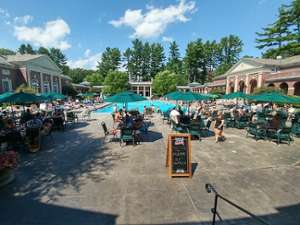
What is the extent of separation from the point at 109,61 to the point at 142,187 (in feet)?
231

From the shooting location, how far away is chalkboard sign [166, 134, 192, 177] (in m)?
4.68

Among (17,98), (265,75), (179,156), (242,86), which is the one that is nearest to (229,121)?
(179,156)

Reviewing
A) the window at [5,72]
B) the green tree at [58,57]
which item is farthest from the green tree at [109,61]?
the window at [5,72]

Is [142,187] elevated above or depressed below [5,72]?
below

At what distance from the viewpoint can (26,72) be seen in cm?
3016

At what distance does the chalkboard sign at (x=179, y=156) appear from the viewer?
184 inches

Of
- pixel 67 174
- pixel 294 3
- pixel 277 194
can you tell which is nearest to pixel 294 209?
pixel 277 194

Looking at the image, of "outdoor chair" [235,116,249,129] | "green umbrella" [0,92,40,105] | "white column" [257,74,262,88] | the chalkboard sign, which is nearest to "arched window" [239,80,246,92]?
"white column" [257,74,262,88]

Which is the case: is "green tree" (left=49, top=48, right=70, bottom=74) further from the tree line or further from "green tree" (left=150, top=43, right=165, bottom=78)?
the tree line

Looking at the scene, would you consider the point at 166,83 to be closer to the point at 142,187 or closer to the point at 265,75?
the point at 265,75

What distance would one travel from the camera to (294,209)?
3.43m

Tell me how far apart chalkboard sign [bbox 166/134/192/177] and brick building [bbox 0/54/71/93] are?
32979 mm

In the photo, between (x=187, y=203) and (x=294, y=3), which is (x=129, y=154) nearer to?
(x=187, y=203)

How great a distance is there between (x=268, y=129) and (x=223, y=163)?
165 inches
